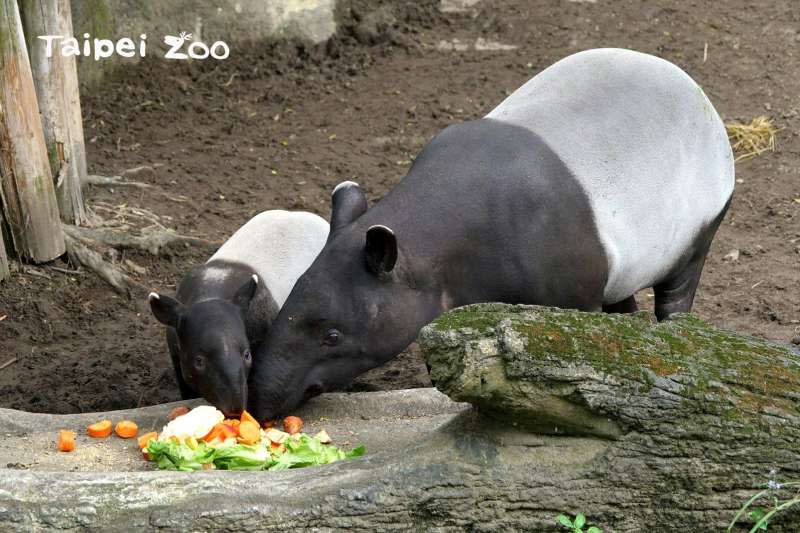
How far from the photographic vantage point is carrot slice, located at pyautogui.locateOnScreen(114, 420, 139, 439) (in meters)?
5.29

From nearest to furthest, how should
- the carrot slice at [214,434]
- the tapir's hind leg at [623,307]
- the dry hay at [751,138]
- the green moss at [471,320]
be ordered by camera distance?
1. the green moss at [471,320]
2. the carrot slice at [214,434]
3. the tapir's hind leg at [623,307]
4. the dry hay at [751,138]

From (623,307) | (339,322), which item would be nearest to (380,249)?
(339,322)

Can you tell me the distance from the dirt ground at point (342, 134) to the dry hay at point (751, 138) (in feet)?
0.39

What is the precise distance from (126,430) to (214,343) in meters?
0.62

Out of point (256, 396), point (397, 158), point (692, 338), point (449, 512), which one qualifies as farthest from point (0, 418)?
point (397, 158)

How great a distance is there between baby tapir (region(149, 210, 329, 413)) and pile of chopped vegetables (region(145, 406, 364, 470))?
288mm

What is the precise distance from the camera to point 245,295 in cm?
612

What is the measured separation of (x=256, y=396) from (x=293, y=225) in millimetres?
1867

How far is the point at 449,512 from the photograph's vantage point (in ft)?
12.2

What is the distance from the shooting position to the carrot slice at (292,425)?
5328mm

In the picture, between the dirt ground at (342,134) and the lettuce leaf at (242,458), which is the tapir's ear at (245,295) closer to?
the dirt ground at (342,134)

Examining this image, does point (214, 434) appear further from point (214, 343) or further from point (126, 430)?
point (214, 343)

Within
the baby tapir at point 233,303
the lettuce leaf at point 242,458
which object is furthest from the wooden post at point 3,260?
the lettuce leaf at point 242,458

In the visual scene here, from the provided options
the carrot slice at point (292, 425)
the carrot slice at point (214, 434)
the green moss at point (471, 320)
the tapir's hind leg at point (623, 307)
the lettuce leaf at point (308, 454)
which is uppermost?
the green moss at point (471, 320)
